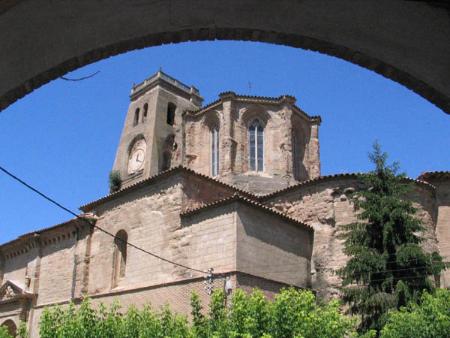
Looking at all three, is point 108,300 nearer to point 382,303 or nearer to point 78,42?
point 382,303

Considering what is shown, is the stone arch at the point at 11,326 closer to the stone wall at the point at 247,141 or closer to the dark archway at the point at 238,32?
the stone wall at the point at 247,141

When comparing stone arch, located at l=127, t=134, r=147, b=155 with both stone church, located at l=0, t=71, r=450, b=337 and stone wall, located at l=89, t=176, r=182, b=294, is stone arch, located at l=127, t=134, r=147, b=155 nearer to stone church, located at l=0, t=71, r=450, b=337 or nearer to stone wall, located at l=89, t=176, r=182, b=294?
stone church, located at l=0, t=71, r=450, b=337

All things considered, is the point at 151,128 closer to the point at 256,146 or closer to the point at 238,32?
the point at 256,146

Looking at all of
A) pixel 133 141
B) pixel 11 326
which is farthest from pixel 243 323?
pixel 133 141

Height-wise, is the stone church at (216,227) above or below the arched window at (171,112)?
below

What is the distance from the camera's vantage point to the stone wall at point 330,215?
52.3ft

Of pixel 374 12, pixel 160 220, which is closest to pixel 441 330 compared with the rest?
pixel 160 220

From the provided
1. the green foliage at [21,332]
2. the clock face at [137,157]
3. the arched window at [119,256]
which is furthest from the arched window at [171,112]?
the green foliage at [21,332]

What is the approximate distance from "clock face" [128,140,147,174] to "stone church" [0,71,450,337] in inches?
272

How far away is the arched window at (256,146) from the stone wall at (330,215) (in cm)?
536

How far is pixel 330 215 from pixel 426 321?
5994 mm

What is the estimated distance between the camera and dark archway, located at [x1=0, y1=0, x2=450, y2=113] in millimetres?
2777

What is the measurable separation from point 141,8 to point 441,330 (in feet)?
32.1

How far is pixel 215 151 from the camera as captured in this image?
23.6 m
